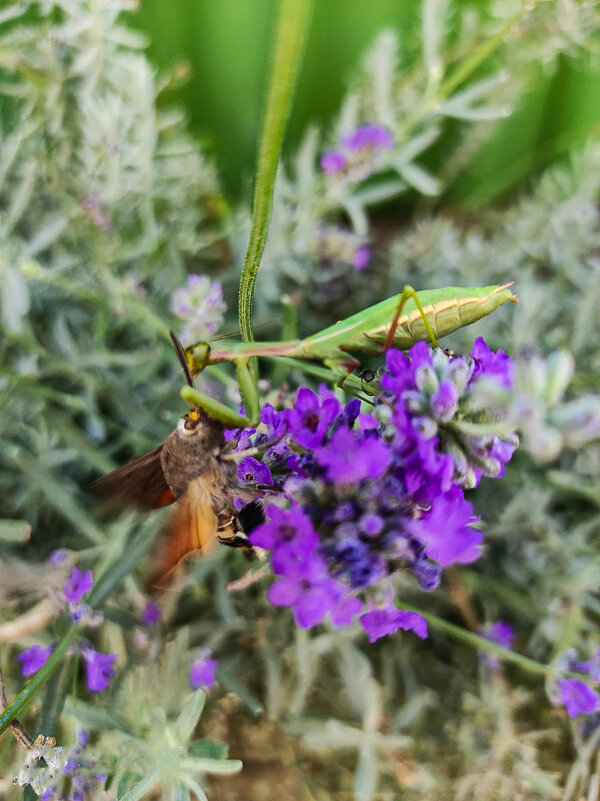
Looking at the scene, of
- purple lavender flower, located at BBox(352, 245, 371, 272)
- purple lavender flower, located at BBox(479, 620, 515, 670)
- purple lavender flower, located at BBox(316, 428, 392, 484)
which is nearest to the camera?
purple lavender flower, located at BBox(316, 428, 392, 484)

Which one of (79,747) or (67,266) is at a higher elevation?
(67,266)

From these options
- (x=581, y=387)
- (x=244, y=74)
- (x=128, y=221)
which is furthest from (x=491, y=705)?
(x=244, y=74)

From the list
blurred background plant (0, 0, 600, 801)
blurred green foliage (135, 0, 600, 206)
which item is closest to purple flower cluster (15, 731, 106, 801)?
blurred background plant (0, 0, 600, 801)

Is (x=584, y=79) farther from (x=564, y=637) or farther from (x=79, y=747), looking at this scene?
(x=79, y=747)

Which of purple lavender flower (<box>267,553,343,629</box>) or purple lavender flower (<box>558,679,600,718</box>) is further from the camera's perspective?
purple lavender flower (<box>558,679,600,718</box>)

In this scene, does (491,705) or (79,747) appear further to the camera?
(491,705)

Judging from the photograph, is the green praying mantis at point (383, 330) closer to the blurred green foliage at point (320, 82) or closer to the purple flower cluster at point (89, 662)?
the purple flower cluster at point (89, 662)

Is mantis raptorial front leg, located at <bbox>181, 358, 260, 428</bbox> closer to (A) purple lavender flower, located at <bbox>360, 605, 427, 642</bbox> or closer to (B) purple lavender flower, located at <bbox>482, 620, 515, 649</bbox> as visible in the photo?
(A) purple lavender flower, located at <bbox>360, 605, 427, 642</bbox>
